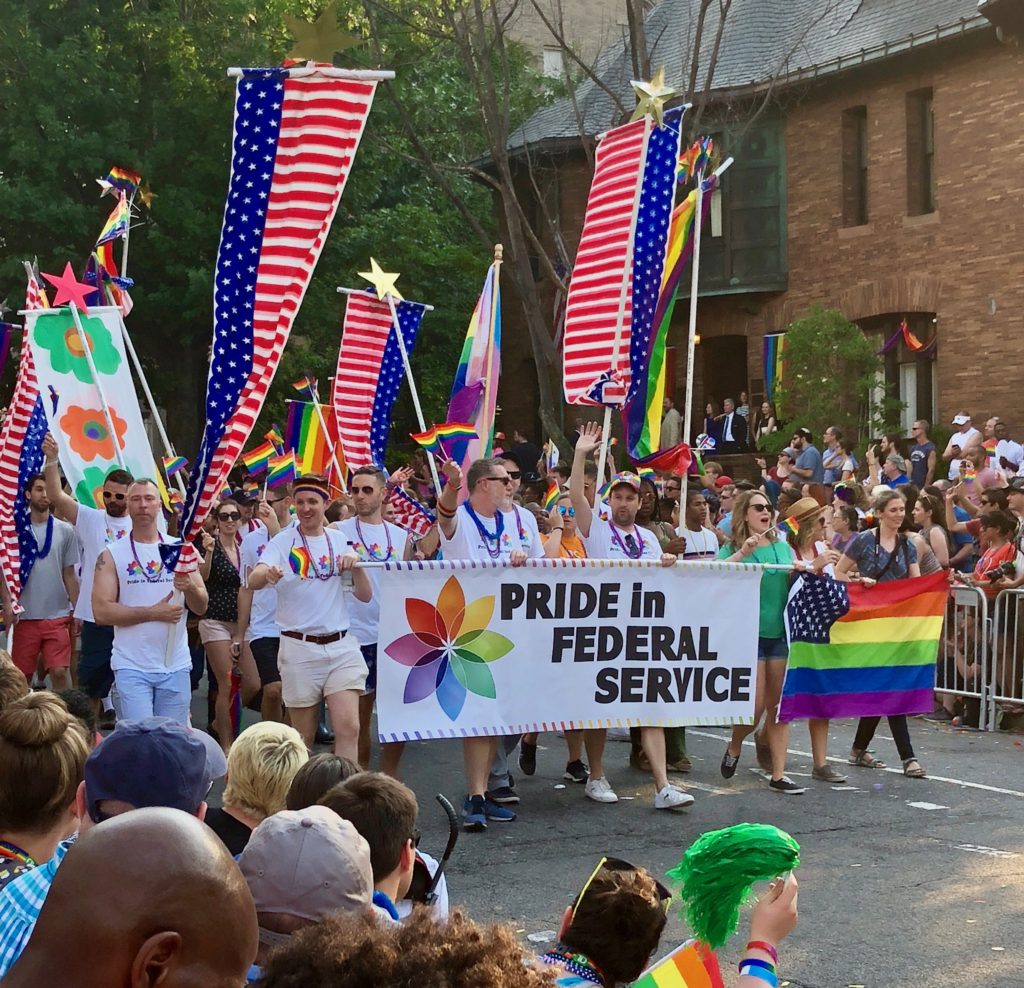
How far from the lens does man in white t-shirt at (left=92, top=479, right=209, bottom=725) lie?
8.21 metres

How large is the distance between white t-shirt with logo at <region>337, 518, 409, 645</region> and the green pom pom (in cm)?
626

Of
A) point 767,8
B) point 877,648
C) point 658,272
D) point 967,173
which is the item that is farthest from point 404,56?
point 877,648

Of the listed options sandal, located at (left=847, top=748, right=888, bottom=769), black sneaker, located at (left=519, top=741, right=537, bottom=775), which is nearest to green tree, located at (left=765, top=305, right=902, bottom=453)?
sandal, located at (left=847, top=748, right=888, bottom=769)

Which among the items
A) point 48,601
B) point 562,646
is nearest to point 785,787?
point 562,646

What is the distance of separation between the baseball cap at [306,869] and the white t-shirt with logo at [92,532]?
7709 millimetres

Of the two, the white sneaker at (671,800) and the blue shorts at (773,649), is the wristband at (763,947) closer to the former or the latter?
the white sneaker at (671,800)

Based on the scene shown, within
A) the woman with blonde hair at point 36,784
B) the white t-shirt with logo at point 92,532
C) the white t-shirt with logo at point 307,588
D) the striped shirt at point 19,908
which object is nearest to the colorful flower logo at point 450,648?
the white t-shirt with logo at point 307,588

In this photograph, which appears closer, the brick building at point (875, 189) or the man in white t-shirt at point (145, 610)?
the man in white t-shirt at point (145, 610)

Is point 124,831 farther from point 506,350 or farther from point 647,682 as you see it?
point 506,350

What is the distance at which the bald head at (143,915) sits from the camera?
1699 mm

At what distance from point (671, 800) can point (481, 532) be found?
6.09 feet

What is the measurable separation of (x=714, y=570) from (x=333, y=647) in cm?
236

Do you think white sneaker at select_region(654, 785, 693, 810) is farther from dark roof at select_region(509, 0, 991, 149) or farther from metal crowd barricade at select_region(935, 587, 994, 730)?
dark roof at select_region(509, 0, 991, 149)

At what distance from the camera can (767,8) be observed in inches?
1199
